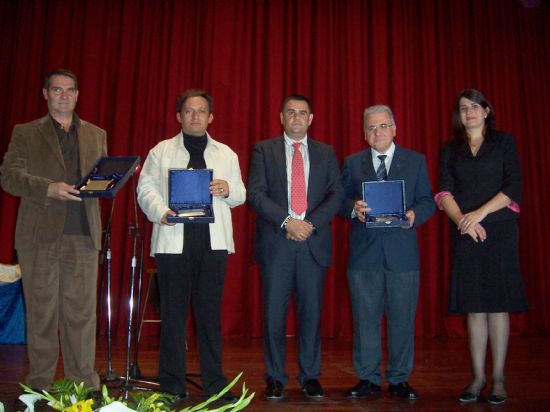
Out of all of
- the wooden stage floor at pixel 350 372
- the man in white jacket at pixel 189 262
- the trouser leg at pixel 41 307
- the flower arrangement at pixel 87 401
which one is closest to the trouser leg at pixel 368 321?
the wooden stage floor at pixel 350 372

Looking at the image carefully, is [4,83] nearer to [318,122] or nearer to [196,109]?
[318,122]

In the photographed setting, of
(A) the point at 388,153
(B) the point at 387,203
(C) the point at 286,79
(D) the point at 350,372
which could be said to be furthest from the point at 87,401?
(C) the point at 286,79

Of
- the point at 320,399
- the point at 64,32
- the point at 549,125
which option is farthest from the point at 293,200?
the point at 549,125

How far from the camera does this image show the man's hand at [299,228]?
2648 mm

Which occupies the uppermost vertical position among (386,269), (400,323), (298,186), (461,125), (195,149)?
(461,125)

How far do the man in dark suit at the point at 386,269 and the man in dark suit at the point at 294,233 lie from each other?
7.0 inches

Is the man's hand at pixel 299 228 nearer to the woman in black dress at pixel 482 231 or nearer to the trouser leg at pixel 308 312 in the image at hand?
the trouser leg at pixel 308 312

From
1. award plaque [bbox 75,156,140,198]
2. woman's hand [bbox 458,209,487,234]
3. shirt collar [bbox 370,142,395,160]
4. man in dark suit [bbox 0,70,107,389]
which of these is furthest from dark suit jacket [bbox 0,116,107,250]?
woman's hand [bbox 458,209,487,234]

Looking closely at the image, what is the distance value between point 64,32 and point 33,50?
362mm

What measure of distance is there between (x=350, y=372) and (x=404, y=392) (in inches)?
30.3

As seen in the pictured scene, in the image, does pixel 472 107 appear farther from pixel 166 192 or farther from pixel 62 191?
pixel 62 191

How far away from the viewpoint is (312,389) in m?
2.67

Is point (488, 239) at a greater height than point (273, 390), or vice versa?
point (488, 239)

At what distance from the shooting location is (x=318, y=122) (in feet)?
18.0
